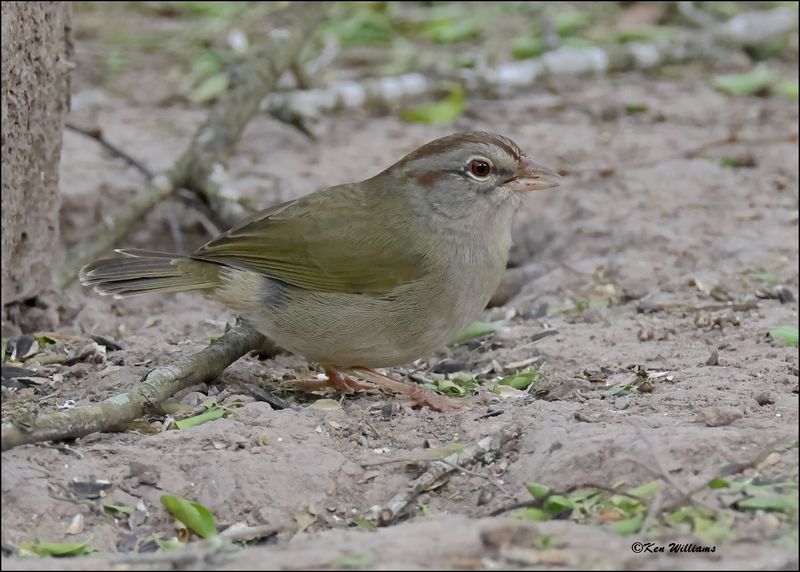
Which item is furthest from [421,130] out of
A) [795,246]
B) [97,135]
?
[795,246]

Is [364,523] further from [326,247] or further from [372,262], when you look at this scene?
[326,247]

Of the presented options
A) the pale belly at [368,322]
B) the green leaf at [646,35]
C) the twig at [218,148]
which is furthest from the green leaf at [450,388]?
the green leaf at [646,35]

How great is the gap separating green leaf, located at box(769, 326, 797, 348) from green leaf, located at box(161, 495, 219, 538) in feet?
9.01

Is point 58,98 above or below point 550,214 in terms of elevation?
above

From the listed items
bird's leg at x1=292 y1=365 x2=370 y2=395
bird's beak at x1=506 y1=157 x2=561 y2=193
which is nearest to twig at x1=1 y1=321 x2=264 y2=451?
bird's leg at x1=292 y1=365 x2=370 y2=395

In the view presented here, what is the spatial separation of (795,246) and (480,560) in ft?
14.3

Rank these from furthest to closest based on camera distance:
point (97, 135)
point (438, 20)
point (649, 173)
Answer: point (438, 20) → point (649, 173) → point (97, 135)

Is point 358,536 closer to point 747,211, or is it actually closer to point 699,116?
point 747,211

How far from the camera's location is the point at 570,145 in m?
8.79

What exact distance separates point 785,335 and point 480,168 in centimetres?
154

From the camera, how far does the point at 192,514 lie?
376cm

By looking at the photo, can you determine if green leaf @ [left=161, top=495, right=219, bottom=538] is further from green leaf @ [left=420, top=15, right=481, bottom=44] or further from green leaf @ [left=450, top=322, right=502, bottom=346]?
green leaf @ [left=420, top=15, right=481, bottom=44]

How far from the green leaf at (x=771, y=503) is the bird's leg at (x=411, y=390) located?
1.64 metres

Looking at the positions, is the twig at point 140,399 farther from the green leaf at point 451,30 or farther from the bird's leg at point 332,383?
the green leaf at point 451,30
